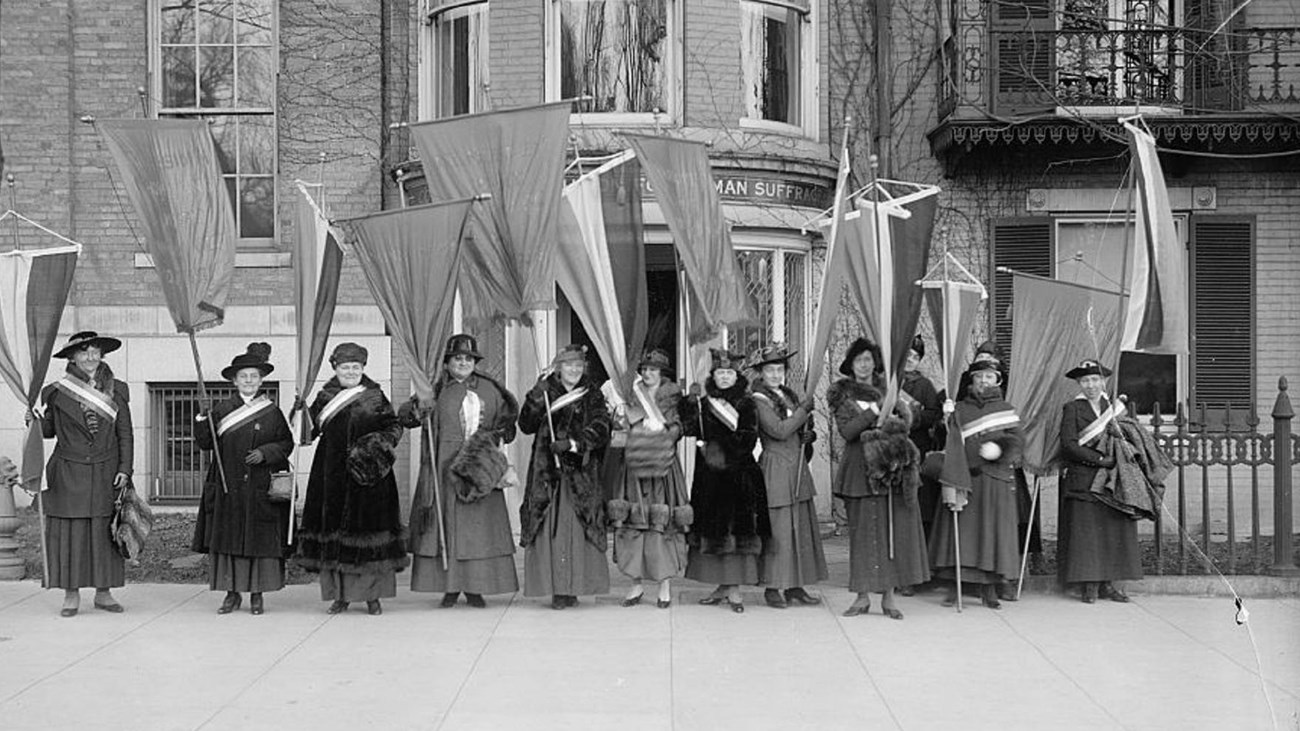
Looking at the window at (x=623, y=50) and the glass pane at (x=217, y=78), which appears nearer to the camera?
the window at (x=623, y=50)

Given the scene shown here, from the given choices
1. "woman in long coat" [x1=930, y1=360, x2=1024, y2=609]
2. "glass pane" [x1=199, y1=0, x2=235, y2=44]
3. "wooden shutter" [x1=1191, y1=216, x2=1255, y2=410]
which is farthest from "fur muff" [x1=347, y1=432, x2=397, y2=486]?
"wooden shutter" [x1=1191, y1=216, x2=1255, y2=410]

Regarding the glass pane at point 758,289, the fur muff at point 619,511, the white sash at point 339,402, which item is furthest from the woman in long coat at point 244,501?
the glass pane at point 758,289

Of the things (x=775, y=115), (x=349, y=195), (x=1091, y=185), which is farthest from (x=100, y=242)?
(x=1091, y=185)

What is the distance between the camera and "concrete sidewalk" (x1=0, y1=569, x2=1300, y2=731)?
7.13 metres

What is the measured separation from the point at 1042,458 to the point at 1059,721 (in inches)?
152

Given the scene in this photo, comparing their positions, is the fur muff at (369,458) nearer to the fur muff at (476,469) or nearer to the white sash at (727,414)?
the fur muff at (476,469)

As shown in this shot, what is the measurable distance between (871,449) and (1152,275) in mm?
2298

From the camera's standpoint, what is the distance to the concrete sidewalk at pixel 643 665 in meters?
7.13

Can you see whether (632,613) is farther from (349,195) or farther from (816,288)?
(349,195)

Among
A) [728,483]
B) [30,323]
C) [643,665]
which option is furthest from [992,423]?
[30,323]

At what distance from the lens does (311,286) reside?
32.7 ft

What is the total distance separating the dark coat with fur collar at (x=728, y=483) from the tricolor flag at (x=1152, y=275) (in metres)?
2.67

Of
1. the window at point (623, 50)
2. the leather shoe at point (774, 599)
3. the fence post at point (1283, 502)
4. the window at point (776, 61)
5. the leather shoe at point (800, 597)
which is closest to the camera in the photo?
the leather shoe at point (774, 599)

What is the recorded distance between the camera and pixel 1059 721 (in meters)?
7.07
